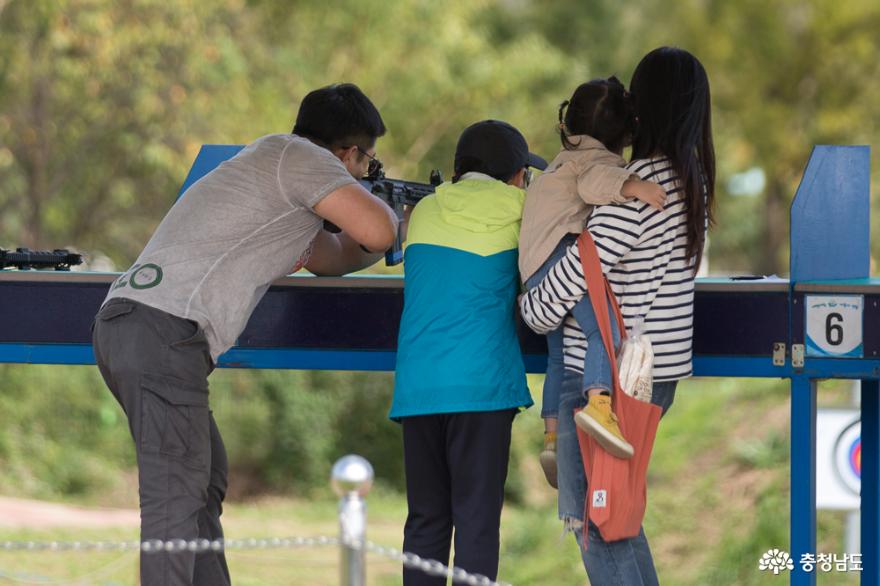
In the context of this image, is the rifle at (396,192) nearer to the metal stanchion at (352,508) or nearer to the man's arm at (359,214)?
the man's arm at (359,214)

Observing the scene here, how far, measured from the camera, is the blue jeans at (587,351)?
295cm

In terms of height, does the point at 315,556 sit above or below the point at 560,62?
below

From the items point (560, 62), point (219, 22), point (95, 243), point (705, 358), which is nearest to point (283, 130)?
point (219, 22)

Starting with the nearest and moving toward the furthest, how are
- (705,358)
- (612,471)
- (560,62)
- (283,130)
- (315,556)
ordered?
(612,471) < (705,358) < (315,556) < (283,130) < (560,62)

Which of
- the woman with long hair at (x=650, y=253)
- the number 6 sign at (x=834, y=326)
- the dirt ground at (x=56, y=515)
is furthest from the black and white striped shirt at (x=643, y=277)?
the dirt ground at (x=56, y=515)

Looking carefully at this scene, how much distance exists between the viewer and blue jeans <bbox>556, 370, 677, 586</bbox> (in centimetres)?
303

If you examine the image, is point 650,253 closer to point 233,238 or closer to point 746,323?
point 746,323

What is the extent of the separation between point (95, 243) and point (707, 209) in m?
8.08

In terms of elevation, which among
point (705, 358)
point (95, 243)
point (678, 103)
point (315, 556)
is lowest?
point (315, 556)

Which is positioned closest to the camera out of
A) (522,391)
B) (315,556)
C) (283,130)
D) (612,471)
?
(612,471)

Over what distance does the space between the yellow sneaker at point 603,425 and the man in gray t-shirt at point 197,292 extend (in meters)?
0.60

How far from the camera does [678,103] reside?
3.02 m

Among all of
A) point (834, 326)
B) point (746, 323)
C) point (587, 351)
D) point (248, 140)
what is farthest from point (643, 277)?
point (248, 140)

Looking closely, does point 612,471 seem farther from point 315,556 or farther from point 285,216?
point 315,556
